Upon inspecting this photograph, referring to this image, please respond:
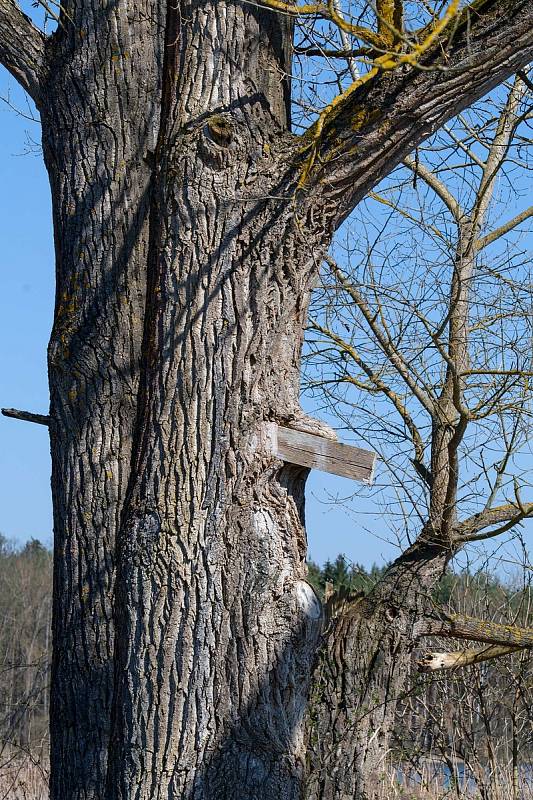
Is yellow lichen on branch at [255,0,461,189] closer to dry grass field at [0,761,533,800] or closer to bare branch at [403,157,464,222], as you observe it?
bare branch at [403,157,464,222]

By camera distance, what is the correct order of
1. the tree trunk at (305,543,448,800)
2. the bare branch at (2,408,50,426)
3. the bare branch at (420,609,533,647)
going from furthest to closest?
the bare branch at (420,609,533,647), the tree trunk at (305,543,448,800), the bare branch at (2,408,50,426)

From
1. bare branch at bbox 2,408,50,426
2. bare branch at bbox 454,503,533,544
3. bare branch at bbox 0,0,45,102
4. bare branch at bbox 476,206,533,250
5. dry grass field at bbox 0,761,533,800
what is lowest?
dry grass field at bbox 0,761,533,800

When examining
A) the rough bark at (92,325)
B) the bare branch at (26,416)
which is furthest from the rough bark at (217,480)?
the bare branch at (26,416)

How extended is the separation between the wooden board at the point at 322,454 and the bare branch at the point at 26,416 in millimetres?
1082

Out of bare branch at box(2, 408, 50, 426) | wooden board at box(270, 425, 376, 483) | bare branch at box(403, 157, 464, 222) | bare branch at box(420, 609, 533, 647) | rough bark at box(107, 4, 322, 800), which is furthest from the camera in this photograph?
A: bare branch at box(403, 157, 464, 222)

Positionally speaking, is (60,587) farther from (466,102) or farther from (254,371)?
(466,102)

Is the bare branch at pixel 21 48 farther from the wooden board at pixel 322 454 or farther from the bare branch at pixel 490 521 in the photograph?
the bare branch at pixel 490 521

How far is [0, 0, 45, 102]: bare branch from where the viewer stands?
396 cm

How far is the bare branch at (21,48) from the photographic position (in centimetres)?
396

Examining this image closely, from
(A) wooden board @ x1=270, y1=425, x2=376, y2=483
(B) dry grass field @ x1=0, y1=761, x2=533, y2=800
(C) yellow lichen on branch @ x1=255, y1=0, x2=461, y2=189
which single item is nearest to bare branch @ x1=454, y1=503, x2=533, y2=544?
(B) dry grass field @ x1=0, y1=761, x2=533, y2=800

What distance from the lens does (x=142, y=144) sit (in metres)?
3.78

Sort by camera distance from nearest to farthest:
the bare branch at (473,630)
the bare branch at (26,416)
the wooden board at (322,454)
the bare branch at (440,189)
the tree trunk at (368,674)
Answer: the wooden board at (322,454) < the bare branch at (26,416) < the tree trunk at (368,674) < the bare branch at (473,630) < the bare branch at (440,189)

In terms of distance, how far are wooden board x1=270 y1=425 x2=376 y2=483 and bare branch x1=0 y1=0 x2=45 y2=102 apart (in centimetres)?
197

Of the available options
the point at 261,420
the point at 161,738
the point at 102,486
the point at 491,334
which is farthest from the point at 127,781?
the point at 491,334
